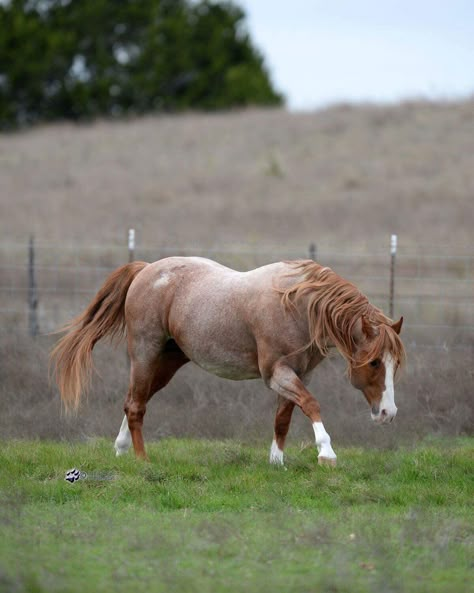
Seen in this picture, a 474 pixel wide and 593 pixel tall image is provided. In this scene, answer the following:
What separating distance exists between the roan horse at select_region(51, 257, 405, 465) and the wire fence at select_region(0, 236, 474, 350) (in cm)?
325

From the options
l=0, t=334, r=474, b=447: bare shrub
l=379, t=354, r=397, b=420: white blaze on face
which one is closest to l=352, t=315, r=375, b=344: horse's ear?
l=379, t=354, r=397, b=420: white blaze on face

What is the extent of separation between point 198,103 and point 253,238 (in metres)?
25.4

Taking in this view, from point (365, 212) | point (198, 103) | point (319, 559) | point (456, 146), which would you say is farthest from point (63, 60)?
point (319, 559)

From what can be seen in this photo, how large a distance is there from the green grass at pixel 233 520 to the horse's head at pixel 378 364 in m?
0.51

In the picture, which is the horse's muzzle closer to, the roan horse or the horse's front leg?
the roan horse

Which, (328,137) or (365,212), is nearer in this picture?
(365,212)

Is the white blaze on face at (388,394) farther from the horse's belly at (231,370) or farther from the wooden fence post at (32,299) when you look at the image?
the wooden fence post at (32,299)

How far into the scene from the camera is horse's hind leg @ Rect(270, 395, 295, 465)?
24.1 feet

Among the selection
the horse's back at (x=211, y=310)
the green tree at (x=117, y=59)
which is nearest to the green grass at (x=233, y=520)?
the horse's back at (x=211, y=310)

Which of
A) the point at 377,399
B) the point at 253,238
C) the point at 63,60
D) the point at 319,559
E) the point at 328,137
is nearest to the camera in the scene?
the point at 319,559

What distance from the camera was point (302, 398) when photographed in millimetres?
7059

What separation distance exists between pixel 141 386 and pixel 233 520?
2.35 m

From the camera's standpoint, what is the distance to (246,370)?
25.1 ft

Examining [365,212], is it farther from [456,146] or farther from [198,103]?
[198,103]
